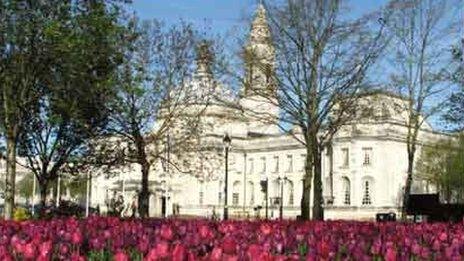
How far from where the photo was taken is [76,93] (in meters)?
33.0

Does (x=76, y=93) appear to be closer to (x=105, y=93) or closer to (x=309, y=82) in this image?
(x=105, y=93)

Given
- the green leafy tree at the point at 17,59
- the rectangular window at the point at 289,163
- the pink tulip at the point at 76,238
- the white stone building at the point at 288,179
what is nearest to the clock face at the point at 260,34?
the green leafy tree at the point at 17,59

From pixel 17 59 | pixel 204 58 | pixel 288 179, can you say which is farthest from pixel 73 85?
pixel 288 179

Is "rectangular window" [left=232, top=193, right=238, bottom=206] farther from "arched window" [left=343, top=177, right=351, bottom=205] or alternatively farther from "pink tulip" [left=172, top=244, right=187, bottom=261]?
"pink tulip" [left=172, top=244, right=187, bottom=261]

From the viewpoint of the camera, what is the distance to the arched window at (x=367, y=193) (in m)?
114

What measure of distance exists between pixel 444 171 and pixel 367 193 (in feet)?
77.6

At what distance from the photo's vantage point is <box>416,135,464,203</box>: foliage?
8744 cm

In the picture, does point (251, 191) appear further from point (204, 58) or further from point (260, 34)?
point (260, 34)

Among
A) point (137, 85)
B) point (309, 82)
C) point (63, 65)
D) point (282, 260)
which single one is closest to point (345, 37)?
point (309, 82)

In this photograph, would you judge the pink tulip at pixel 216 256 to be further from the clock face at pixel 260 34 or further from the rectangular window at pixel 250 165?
the rectangular window at pixel 250 165

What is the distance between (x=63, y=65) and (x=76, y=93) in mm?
6042

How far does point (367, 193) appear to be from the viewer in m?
115

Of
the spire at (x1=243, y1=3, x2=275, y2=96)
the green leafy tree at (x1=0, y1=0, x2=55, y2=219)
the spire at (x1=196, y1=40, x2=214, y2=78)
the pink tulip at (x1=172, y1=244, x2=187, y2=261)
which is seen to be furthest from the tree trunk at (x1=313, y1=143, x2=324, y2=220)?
the pink tulip at (x1=172, y1=244, x2=187, y2=261)

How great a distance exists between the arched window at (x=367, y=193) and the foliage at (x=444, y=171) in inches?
610
